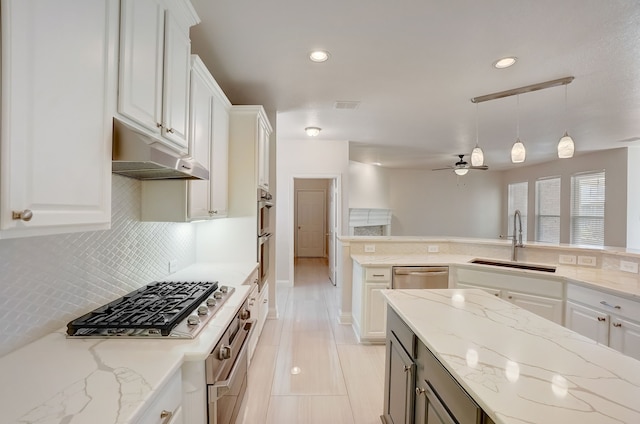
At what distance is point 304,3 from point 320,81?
3.41 feet

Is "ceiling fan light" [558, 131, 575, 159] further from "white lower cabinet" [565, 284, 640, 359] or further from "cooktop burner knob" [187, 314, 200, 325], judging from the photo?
"cooktop burner knob" [187, 314, 200, 325]

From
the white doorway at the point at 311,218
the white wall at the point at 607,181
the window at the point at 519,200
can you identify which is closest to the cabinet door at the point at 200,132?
the white doorway at the point at 311,218

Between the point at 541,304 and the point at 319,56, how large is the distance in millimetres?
2899

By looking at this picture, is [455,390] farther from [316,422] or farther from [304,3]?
[304,3]

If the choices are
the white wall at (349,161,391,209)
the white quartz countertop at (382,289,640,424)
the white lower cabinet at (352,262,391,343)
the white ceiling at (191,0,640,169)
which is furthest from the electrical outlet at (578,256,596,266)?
the white wall at (349,161,391,209)

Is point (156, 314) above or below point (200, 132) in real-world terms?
below

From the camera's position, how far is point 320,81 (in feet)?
8.93

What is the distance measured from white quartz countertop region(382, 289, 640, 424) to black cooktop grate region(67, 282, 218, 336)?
3.64 ft

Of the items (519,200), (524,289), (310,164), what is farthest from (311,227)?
(524,289)

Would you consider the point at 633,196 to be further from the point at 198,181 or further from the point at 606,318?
the point at 198,181

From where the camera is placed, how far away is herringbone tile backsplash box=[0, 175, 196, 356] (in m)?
1.08

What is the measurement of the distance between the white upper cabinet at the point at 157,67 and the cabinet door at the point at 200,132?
155mm

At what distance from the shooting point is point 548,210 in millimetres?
6949

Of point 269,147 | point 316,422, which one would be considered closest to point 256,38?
point 269,147
